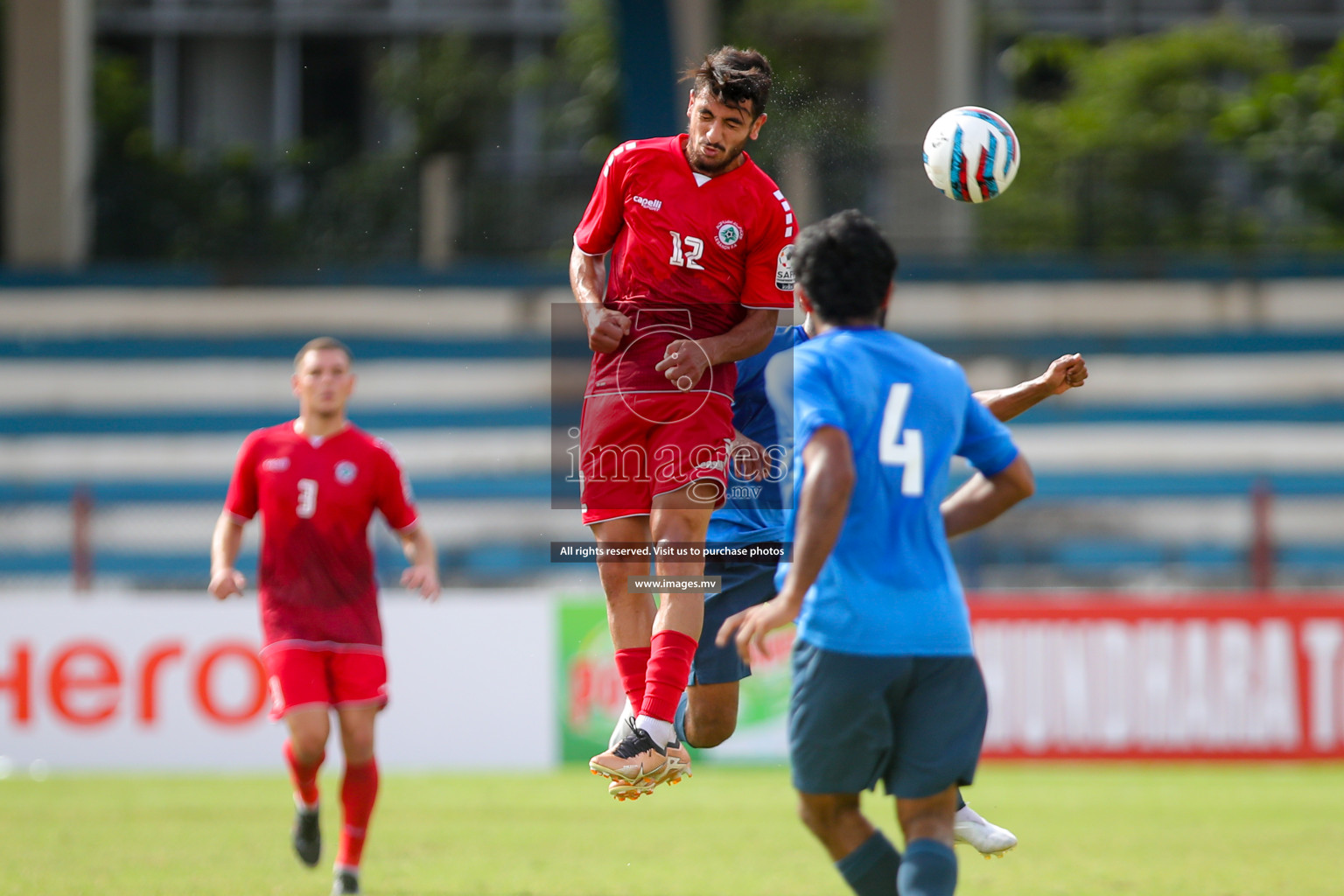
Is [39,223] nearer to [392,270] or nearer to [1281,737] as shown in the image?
[392,270]

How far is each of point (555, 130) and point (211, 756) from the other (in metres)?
17.2

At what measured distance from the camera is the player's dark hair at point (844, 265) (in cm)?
467

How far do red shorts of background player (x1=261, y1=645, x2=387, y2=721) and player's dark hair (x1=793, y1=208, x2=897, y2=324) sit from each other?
3.96 meters

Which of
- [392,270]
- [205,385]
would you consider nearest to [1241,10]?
[392,270]

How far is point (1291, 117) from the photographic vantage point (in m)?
21.1

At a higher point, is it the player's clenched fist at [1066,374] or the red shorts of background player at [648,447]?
the player's clenched fist at [1066,374]

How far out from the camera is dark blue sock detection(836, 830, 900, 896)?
477cm

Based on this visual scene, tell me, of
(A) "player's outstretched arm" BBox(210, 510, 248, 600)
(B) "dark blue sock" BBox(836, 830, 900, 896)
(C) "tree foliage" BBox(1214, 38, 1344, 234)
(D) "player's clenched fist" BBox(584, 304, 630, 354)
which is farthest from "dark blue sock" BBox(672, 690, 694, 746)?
(C) "tree foliage" BBox(1214, 38, 1344, 234)

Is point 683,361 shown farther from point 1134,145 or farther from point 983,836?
point 1134,145

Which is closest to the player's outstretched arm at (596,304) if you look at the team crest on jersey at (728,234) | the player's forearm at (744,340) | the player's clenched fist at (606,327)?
the player's clenched fist at (606,327)

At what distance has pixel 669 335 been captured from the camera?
591cm

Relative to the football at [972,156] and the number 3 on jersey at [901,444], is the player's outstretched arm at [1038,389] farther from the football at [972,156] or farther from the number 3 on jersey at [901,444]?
the number 3 on jersey at [901,444]

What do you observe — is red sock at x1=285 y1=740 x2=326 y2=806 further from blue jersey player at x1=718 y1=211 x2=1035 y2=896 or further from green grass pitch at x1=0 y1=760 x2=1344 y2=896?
blue jersey player at x1=718 y1=211 x2=1035 y2=896

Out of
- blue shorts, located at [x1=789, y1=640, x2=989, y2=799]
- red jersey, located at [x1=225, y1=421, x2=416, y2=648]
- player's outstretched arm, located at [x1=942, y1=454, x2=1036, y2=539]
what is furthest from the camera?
red jersey, located at [x1=225, y1=421, x2=416, y2=648]
